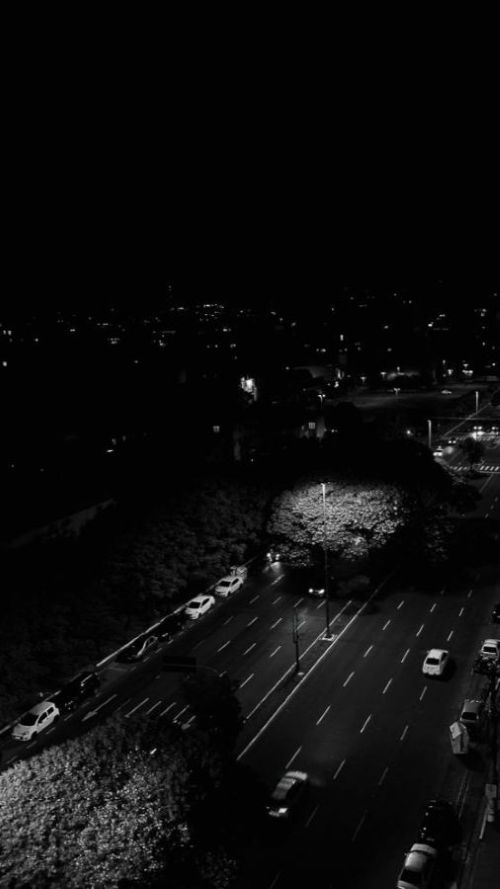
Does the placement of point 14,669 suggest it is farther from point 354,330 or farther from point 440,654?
point 354,330

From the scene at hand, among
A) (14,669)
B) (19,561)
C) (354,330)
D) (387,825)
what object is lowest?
(387,825)

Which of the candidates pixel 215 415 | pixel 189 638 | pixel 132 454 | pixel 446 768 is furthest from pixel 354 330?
pixel 446 768

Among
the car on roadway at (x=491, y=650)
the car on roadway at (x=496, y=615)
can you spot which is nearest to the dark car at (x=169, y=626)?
the car on roadway at (x=491, y=650)

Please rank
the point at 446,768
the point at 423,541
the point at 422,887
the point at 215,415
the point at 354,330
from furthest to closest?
the point at 354,330, the point at 215,415, the point at 423,541, the point at 446,768, the point at 422,887

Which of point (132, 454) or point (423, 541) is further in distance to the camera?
point (132, 454)

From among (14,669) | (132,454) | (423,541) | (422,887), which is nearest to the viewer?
(422,887)

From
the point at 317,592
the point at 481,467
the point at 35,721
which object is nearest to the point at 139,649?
the point at 35,721

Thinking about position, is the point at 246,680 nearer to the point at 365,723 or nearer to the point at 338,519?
the point at 365,723

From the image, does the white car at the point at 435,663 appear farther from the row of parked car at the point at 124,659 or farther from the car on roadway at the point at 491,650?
the row of parked car at the point at 124,659
